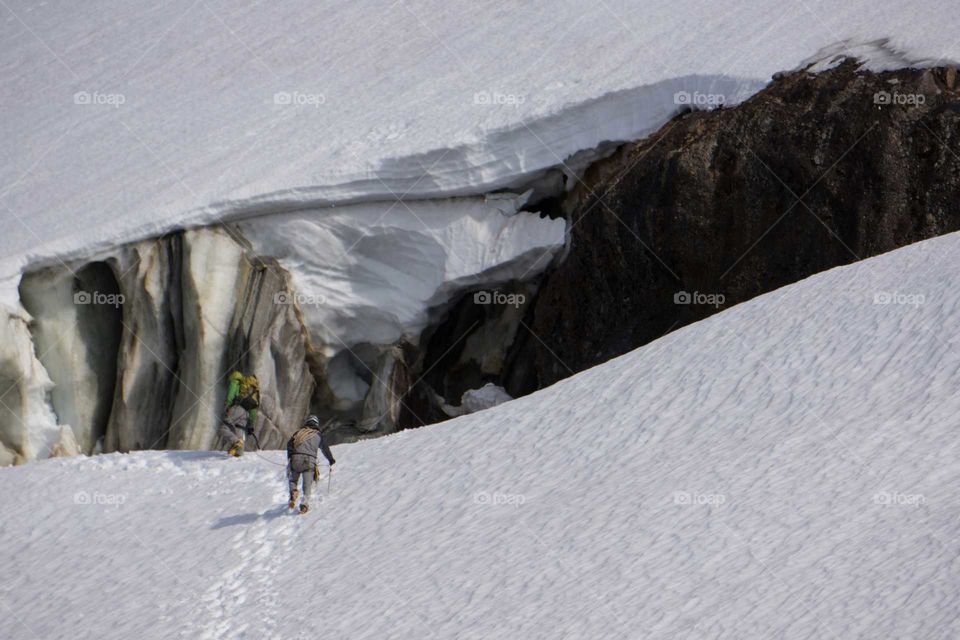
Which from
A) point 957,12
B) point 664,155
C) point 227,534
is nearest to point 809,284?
point 664,155

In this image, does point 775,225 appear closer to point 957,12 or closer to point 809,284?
point 809,284

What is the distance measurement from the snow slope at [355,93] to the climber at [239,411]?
3.93 meters

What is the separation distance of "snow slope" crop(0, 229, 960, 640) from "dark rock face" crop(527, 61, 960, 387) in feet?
4.66

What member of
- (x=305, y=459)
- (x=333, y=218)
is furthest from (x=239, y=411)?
(x=333, y=218)

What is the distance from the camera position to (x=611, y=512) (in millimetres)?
14086

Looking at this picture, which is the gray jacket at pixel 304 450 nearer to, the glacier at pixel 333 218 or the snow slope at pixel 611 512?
the snow slope at pixel 611 512

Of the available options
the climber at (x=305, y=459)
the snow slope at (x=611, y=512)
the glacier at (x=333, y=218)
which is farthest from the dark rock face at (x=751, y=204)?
the climber at (x=305, y=459)

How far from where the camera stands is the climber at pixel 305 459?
52.0 ft

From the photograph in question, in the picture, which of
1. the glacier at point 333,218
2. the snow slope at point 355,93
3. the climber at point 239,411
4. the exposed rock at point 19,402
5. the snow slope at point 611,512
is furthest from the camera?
the snow slope at point 355,93

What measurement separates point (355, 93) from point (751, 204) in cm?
913

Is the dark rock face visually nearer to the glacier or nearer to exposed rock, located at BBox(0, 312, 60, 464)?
the glacier

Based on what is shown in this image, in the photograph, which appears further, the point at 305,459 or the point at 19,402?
the point at 19,402

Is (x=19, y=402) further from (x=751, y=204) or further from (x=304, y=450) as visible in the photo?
(x=751, y=204)

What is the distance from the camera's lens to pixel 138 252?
68.7ft
